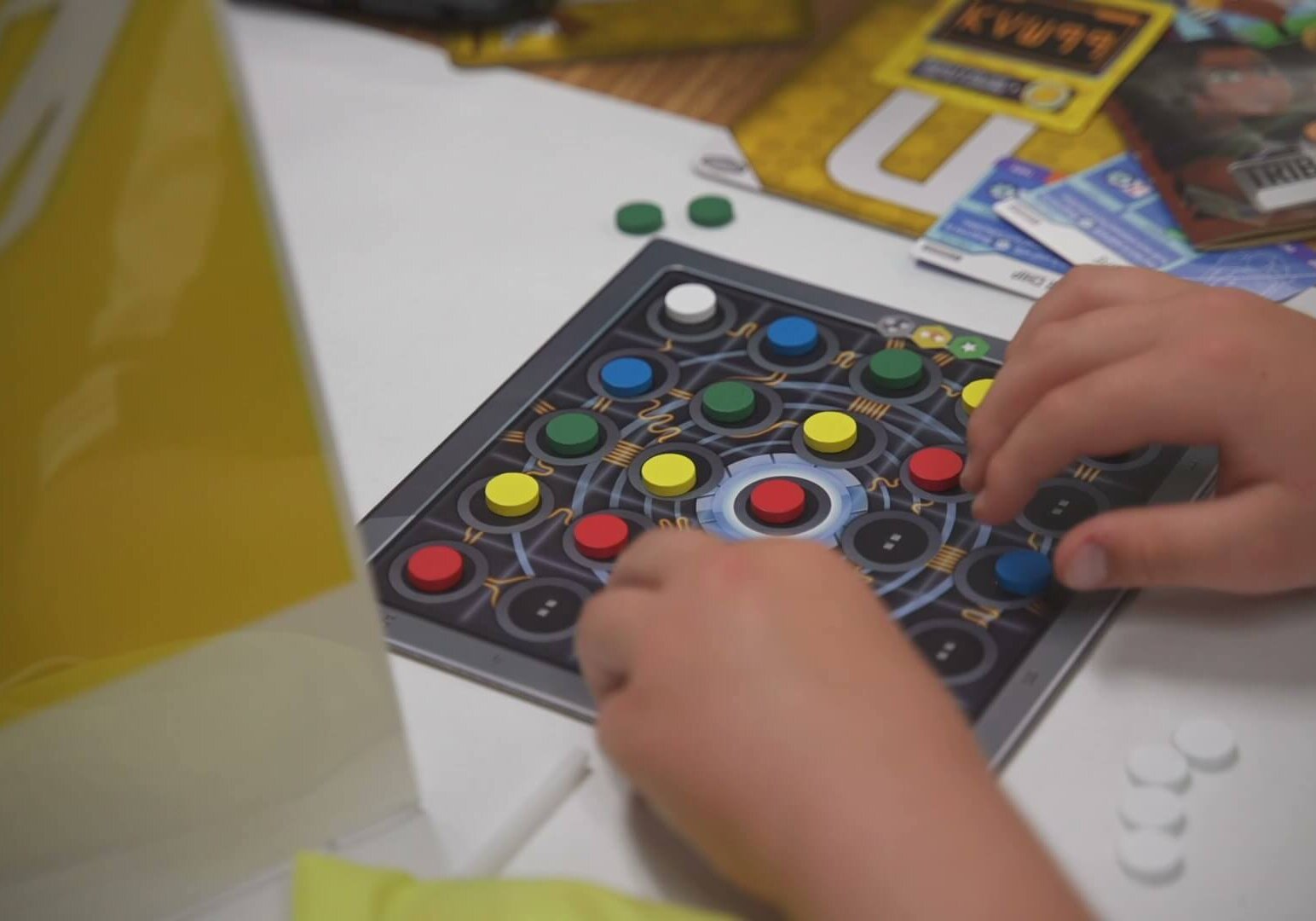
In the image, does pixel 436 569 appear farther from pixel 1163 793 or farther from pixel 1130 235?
pixel 1130 235

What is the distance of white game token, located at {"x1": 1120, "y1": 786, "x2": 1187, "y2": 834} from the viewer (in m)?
0.51

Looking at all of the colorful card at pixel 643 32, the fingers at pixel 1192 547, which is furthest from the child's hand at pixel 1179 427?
the colorful card at pixel 643 32

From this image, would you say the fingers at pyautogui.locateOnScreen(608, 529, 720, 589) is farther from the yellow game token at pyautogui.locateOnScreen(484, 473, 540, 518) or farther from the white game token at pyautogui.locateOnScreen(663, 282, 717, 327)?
the white game token at pyautogui.locateOnScreen(663, 282, 717, 327)

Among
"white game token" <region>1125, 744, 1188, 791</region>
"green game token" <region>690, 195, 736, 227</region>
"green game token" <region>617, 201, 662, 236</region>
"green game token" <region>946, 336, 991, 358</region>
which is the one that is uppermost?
"green game token" <region>690, 195, 736, 227</region>

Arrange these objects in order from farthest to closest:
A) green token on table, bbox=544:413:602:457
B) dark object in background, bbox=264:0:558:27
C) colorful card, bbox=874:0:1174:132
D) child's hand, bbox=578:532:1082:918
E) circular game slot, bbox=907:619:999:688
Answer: dark object in background, bbox=264:0:558:27, colorful card, bbox=874:0:1174:132, green token on table, bbox=544:413:602:457, circular game slot, bbox=907:619:999:688, child's hand, bbox=578:532:1082:918

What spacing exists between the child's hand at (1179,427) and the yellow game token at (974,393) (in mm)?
64

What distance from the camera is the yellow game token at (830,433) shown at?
2.18ft

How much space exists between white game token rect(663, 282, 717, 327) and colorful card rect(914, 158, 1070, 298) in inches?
5.1

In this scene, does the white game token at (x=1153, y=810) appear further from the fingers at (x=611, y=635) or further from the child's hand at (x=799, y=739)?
the fingers at (x=611, y=635)

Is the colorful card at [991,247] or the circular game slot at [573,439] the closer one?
the circular game slot at [573,439]

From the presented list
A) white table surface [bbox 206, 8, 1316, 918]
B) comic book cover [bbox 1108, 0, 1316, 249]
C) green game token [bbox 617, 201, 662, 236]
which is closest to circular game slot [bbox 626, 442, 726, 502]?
white table surface [bbox 206, 8, 1316, 918]

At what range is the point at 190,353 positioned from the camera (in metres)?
0.43

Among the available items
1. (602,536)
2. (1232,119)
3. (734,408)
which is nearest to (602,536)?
(602,536)

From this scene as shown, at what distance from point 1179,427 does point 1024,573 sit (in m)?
0.08
